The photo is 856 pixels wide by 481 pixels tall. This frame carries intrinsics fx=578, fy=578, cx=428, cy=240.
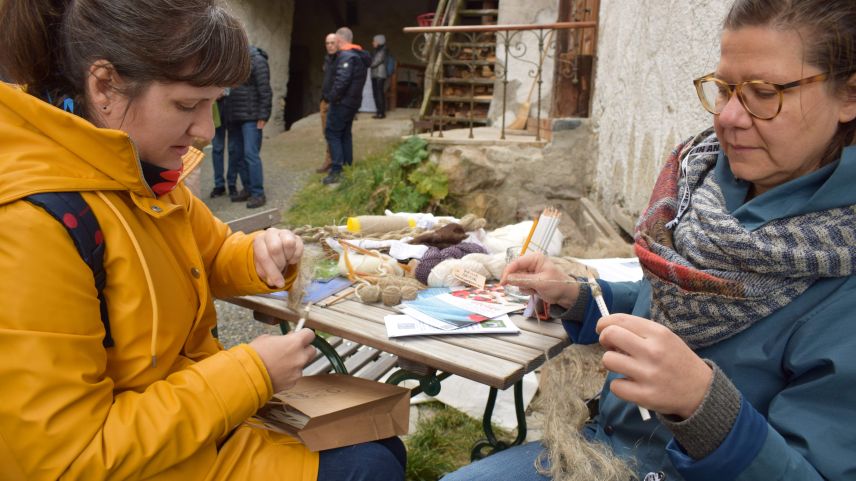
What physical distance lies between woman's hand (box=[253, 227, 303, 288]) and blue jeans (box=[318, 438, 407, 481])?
1.85ft

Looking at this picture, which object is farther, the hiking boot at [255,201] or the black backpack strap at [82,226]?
the hiking boot at [255,201]

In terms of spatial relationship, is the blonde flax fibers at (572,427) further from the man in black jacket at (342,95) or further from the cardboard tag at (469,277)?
the man in black jacket at (342,95)

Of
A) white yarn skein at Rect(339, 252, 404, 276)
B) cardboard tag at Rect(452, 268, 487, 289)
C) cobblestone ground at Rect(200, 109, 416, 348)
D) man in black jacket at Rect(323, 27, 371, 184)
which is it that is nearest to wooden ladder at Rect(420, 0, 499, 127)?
man in black jacket at Rect(323, 27, 371, 184)

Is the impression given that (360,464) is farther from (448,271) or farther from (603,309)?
(448,271)

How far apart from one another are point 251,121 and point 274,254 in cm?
518

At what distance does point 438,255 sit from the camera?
215 cm

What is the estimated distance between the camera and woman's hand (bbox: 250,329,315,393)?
49.6 inches

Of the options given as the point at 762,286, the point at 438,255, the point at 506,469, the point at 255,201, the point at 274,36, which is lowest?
the point at 255,201

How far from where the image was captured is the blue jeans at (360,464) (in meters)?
1.33

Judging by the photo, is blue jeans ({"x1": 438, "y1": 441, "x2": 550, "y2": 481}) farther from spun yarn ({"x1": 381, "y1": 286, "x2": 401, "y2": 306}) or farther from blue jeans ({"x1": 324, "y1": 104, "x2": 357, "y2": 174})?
blue jeans ({"x1": 324, "y1": 104, "x2": 357, "y2": 174})

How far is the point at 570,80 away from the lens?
17.9 ft

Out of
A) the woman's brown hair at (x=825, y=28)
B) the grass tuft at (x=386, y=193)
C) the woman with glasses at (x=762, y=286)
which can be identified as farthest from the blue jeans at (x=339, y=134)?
the woman's brown hair at (x=825, y=28)

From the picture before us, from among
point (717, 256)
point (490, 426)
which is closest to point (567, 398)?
point (717, 256)

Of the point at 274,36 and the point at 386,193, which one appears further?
the point at 274,36
